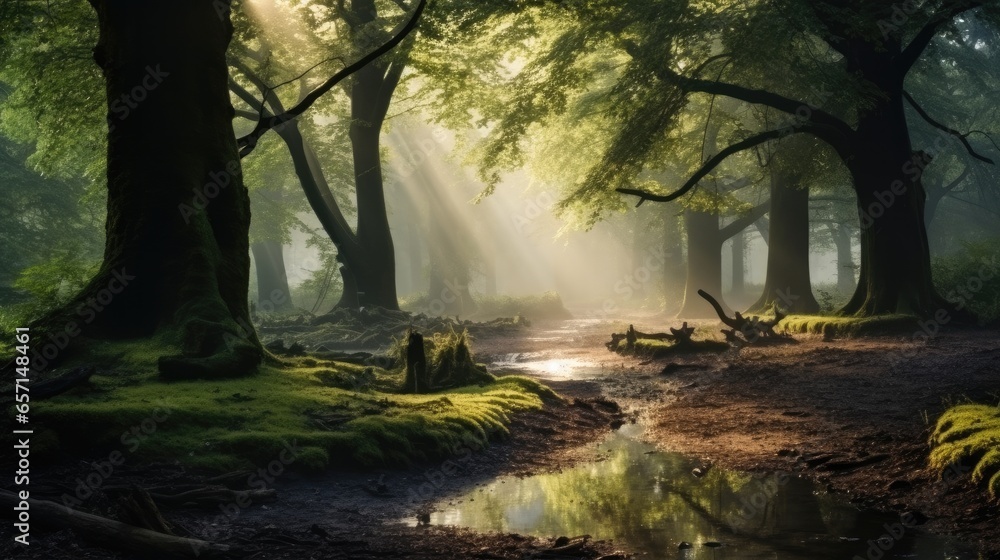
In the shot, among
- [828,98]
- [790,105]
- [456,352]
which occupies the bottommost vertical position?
[456,352]

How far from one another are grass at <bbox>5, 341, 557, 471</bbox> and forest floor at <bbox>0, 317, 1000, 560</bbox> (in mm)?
226

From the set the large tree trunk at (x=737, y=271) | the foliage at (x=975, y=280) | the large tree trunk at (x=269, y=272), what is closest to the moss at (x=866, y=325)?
the foliage at (x=975, y=280)

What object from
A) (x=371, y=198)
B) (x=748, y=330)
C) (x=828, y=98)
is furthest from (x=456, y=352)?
(x=371, y=198)

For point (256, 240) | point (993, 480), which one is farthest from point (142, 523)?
point (256, 240)

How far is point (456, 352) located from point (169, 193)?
15.6 feet

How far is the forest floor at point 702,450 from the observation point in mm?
5910

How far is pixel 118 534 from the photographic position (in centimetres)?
515

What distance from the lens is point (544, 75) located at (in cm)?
2373

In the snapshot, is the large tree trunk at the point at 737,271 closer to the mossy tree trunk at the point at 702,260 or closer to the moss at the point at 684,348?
the mossy tree trunk at the point at 702,260

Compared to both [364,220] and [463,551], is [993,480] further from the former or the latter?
[364,220]

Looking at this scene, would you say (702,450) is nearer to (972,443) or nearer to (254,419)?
(972,443)

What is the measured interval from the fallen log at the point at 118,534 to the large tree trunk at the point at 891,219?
1718 centimetres

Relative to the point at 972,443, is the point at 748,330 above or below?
above

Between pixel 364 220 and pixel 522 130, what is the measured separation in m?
6.61
